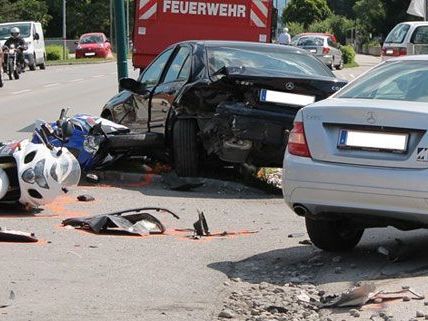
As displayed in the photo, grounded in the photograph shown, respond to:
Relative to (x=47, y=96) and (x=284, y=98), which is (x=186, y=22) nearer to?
(x=284, y=98)

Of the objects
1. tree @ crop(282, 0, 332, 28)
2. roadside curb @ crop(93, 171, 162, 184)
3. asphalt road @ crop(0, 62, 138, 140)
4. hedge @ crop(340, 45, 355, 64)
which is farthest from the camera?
tree @ crop(282, 0, 332, 28)

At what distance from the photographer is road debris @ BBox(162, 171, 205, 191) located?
1057cm

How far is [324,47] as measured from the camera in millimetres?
41312

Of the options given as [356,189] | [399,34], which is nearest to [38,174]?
[356,189]

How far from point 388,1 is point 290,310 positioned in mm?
71991

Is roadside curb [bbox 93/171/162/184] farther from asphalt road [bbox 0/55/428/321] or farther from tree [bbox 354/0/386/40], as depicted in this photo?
tree [bbox 354/0/386/40]

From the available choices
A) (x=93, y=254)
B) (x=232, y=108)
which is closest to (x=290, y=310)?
(x=93, y=254)

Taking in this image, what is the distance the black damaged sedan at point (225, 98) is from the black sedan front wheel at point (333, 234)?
257cm

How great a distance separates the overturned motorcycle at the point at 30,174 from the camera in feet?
27.8

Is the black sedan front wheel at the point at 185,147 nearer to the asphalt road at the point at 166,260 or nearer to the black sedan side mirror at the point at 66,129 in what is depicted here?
the asphalt road at the point at 166,260

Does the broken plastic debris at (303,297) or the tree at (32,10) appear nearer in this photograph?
the broken plastic debris at (303,297)

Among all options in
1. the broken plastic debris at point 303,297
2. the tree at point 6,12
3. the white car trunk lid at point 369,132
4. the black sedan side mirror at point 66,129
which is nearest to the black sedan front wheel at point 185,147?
the black sedan side mirror at point 66,129

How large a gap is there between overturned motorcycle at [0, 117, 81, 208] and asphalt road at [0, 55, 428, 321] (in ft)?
0.60

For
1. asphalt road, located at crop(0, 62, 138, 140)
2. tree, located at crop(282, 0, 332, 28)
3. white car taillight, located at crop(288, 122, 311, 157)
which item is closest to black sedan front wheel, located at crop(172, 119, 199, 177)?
white car taillight, located at crop(288, 122, 311, 157)
